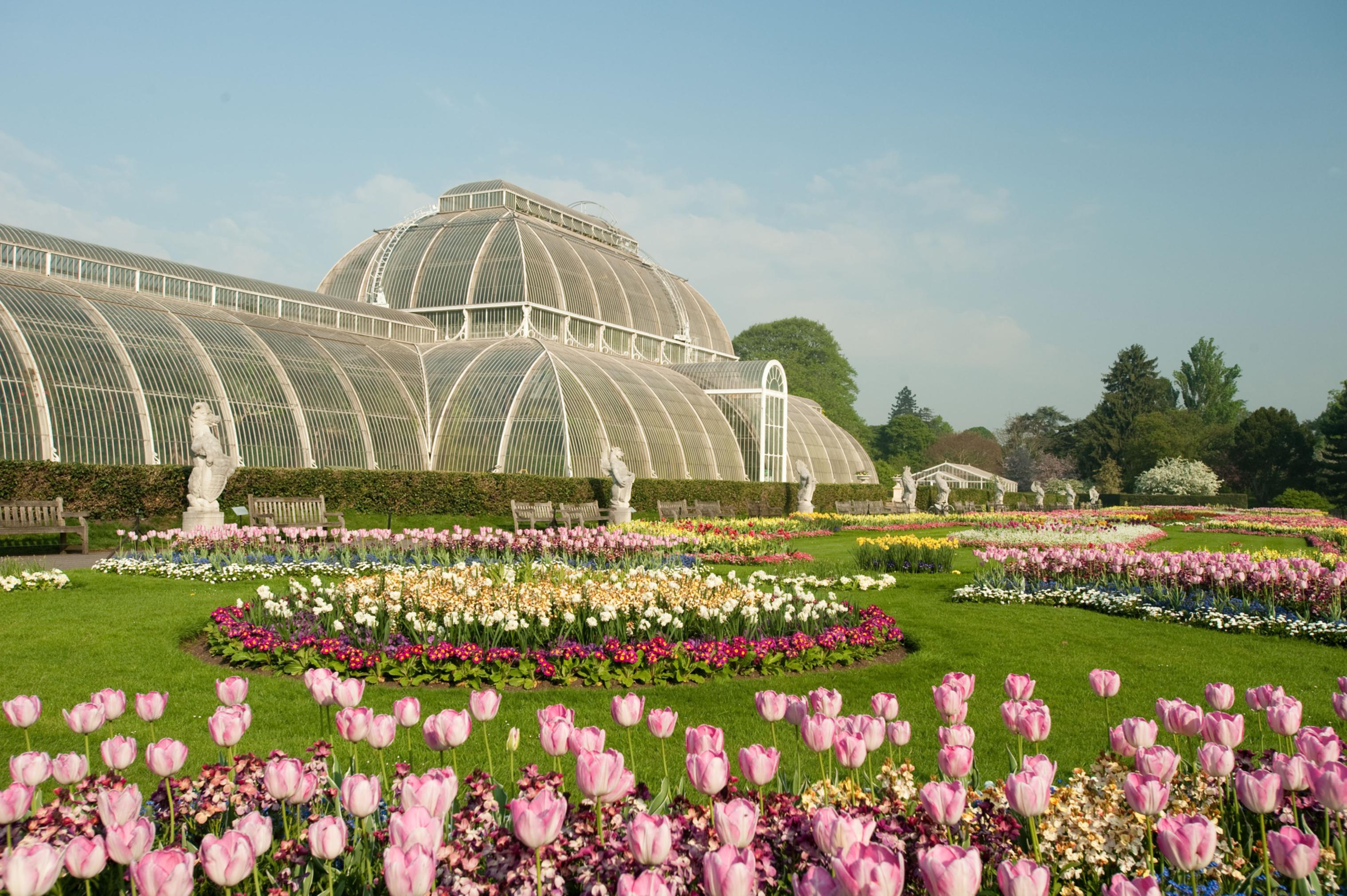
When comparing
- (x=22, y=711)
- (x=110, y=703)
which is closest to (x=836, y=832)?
(x=110, y=703)

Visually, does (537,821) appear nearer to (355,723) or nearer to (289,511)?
(355,723)

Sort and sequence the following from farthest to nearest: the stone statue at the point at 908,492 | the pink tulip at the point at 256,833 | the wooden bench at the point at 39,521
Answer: the stone statue at the point at 908,492, the wooden bench at the point at 39,521, the pink tulip at the point at 256,833

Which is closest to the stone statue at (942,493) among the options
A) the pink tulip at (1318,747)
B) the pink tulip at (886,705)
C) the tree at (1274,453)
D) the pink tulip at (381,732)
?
the pink tulip at (886,705)

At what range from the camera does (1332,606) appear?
10328 millimetres

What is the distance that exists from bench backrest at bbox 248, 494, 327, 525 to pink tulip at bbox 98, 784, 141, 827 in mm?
15810

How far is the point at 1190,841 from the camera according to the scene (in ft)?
7.72

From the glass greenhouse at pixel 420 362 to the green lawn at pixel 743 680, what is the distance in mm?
14091

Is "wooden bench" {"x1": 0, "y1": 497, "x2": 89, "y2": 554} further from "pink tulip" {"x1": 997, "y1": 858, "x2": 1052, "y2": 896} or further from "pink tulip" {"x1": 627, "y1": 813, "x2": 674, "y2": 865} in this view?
"pink tulip" {"x1": 997, "y1": 858, "x2": 1052, "y2": 896}

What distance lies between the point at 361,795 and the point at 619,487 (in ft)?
69.4

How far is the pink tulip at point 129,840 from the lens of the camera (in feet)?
8.34

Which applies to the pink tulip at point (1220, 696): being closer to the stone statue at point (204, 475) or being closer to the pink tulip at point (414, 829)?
the pink tulip at point (414, 829)

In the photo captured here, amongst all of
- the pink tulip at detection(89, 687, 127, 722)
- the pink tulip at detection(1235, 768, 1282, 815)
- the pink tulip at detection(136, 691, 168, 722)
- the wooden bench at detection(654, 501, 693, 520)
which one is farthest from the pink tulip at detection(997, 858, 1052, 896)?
the wooden bench at detection(654, 501, 693, 520)

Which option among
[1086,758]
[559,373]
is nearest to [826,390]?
[559,373]

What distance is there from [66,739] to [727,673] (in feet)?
16.4
